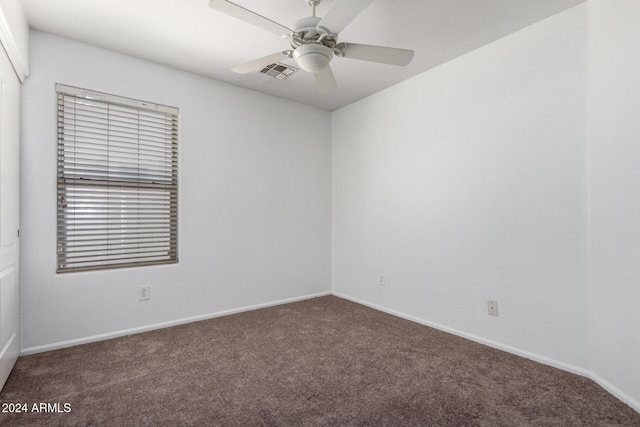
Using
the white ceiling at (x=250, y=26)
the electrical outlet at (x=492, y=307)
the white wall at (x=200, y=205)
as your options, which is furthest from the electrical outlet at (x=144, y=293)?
the electrical outlet at (x=492, y=307)

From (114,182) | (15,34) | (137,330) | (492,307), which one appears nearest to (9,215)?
(114,182)

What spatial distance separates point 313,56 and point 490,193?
1776 millimetres

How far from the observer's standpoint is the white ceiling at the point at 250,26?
211 centimetres

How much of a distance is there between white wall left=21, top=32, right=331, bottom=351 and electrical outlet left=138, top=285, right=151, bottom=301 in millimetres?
44

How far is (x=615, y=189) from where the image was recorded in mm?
1874

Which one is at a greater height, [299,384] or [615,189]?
[615,189]

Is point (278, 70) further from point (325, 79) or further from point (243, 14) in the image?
point (243, 14)

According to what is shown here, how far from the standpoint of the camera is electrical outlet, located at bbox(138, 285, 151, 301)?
284 cm

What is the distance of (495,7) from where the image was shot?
6.95ft

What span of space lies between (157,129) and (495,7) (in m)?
2.90

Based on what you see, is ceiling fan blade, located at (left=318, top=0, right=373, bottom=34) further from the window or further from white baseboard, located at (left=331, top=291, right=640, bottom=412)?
white baseboard, located at (left=331, top=291, right=640, bottom=412)

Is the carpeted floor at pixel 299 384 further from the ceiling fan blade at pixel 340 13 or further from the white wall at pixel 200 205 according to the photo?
the ceiling fan blade at pixel 340 13

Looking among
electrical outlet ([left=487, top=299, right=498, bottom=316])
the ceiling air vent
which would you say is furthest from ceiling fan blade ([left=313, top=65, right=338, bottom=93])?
electrical outlet ([left=487, top=299, right=498, bottom=316])

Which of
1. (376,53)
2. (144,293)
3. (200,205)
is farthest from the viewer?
(200,205)
